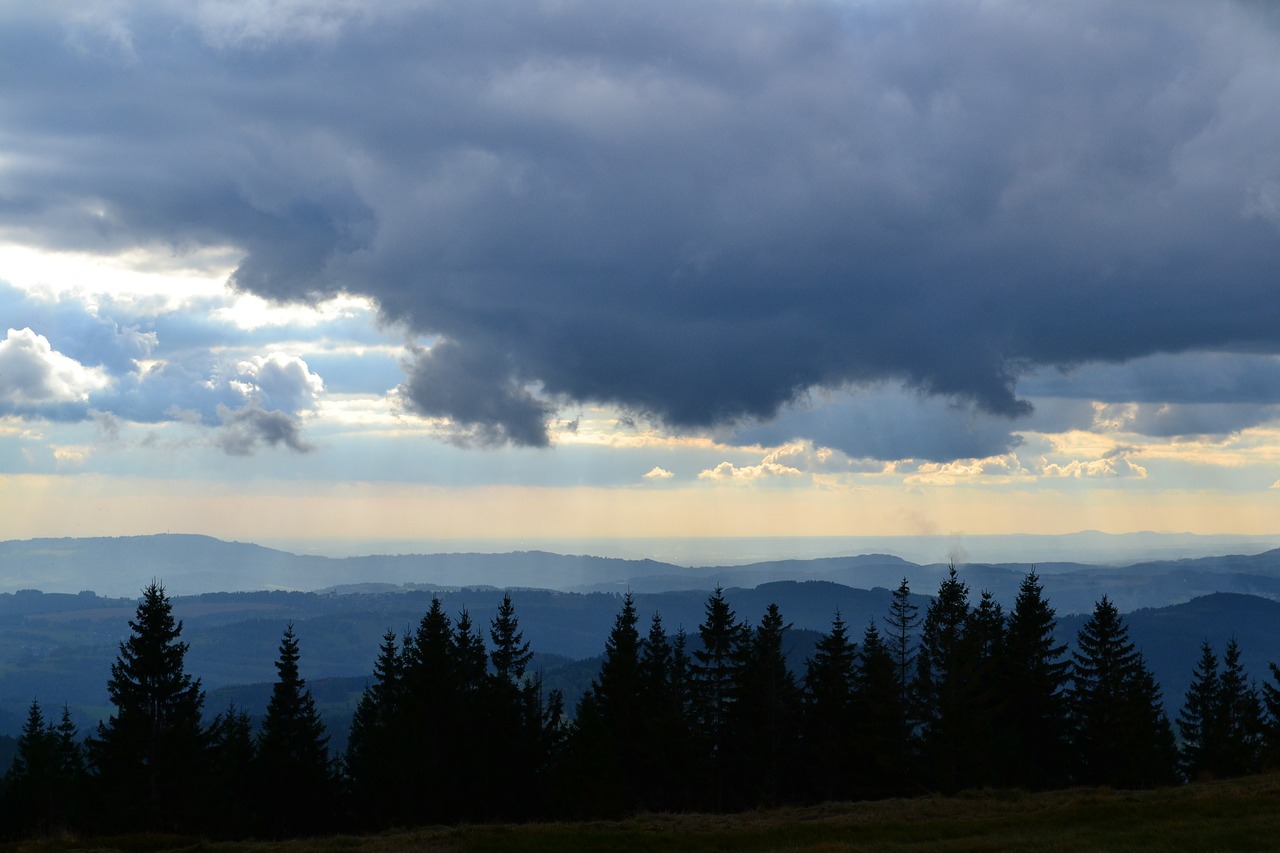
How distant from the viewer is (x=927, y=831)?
31672mm

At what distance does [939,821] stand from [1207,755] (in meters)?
50.1

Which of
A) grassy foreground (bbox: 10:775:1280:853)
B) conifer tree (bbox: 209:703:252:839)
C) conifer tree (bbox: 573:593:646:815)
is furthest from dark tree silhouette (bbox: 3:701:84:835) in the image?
grassy foreground (bbox: 10:775:1280:853)

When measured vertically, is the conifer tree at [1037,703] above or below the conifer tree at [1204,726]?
above

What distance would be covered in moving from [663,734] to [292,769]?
21.4 metres

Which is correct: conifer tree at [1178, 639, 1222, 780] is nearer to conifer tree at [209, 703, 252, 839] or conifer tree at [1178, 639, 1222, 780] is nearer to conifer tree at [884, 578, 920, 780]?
conifer tree at [884, 578, 920, 780]

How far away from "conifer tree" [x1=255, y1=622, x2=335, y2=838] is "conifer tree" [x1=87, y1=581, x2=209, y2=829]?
6.91 metres

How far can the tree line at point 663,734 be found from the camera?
4922 cm

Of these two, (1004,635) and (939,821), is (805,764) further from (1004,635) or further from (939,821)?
(939,821)

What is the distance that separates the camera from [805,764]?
189 feet

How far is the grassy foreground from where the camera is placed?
91.9 feet

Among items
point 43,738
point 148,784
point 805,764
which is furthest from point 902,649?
point 43,738

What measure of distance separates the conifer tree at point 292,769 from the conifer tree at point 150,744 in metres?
6.91

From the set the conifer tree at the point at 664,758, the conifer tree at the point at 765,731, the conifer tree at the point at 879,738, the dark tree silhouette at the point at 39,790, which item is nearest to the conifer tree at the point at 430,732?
the conifer tree at the point at 664,758

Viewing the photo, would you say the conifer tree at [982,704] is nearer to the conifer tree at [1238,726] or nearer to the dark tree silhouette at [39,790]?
the conifer tree at [1238,726]
